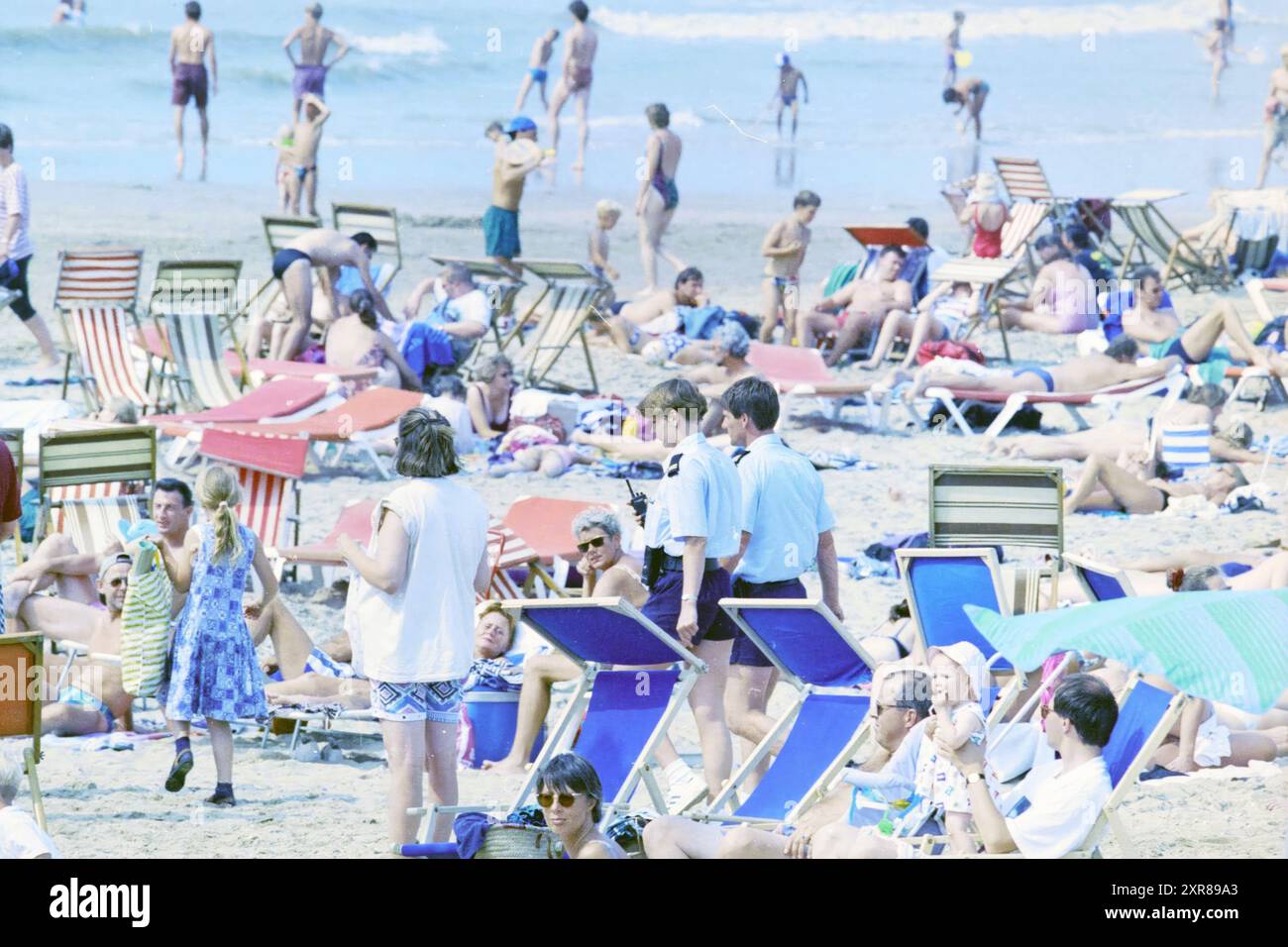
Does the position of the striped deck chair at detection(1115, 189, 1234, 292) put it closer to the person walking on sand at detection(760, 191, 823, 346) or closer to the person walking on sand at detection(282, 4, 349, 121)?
the person walking on sand at detection(760, 191, 823, 346)

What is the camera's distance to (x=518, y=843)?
421 centimetres

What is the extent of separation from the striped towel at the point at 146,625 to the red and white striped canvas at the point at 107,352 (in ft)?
16.0

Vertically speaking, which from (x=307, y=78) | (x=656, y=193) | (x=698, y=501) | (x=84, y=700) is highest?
(x=307, y=78)

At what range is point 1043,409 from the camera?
1110cm

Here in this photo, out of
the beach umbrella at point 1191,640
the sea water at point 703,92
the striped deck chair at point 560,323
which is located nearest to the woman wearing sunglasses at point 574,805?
the beach umbrella at point 1191,640

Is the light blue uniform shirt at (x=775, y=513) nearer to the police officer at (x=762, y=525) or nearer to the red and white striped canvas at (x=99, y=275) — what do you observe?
the police officer at (x=762, y=525)

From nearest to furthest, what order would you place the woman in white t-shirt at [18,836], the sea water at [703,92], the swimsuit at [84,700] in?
the woman in white t-shirt at [18,836], the swimsuit at [84,700], the sea water at [703,92]

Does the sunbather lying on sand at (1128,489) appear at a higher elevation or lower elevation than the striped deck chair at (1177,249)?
lower

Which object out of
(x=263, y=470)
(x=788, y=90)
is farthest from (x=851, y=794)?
(x=788, y=90)

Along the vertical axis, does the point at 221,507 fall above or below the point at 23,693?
above

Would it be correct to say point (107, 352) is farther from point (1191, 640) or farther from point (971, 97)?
point (971, 97)

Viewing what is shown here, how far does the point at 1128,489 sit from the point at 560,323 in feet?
11.8

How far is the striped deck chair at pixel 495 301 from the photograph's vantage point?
11.6 metres
